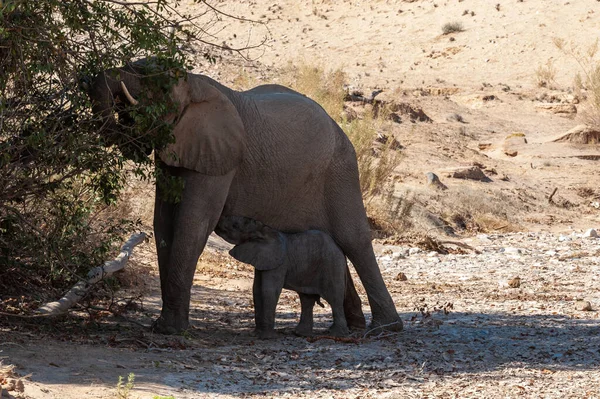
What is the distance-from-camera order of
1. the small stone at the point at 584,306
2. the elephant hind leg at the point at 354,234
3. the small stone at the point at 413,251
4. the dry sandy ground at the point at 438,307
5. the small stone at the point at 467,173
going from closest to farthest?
1. the dry sandy ground at the point at 438,307
2. the elephant hind leg at the point at 354,234
3. the small stone at the point at 584,306
4. the small stone at the point at 413,251
5. the small stone at the point at 467,173

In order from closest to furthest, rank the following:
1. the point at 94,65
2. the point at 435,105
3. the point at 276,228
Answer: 1. the point at 94,65
2. the point at 276,228
3. the point at 435,105

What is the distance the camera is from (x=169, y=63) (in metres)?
7.38

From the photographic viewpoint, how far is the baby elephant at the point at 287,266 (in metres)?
8.18

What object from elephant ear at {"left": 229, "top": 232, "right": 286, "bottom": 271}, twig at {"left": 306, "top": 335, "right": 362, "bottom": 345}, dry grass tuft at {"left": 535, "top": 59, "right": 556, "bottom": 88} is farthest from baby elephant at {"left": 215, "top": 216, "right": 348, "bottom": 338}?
dry grass tuft at {"left": 535, "top": 59, "right": 556, "bottom": 88}

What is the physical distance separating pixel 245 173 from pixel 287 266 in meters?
0.83

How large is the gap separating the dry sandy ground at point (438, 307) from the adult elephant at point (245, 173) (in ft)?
1.73

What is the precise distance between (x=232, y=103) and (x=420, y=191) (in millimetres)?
9741

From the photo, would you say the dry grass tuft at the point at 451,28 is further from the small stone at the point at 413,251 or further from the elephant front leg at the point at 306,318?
the elephant front leg at the point at 306,318

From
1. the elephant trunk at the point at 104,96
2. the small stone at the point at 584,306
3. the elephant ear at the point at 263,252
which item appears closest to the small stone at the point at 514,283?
the small stone at the point at 584,306

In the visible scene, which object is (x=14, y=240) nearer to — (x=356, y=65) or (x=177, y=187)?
(x=177, y=187)

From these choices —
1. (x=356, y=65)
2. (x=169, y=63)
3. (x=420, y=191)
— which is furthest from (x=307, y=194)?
(x=356, y=65)

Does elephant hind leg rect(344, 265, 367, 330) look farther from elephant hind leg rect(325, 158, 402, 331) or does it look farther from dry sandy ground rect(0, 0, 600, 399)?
dry sandy ground rect(0, 0, 600, 399)

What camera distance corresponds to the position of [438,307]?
10164mm

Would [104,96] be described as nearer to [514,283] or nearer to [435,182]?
[514,283]
